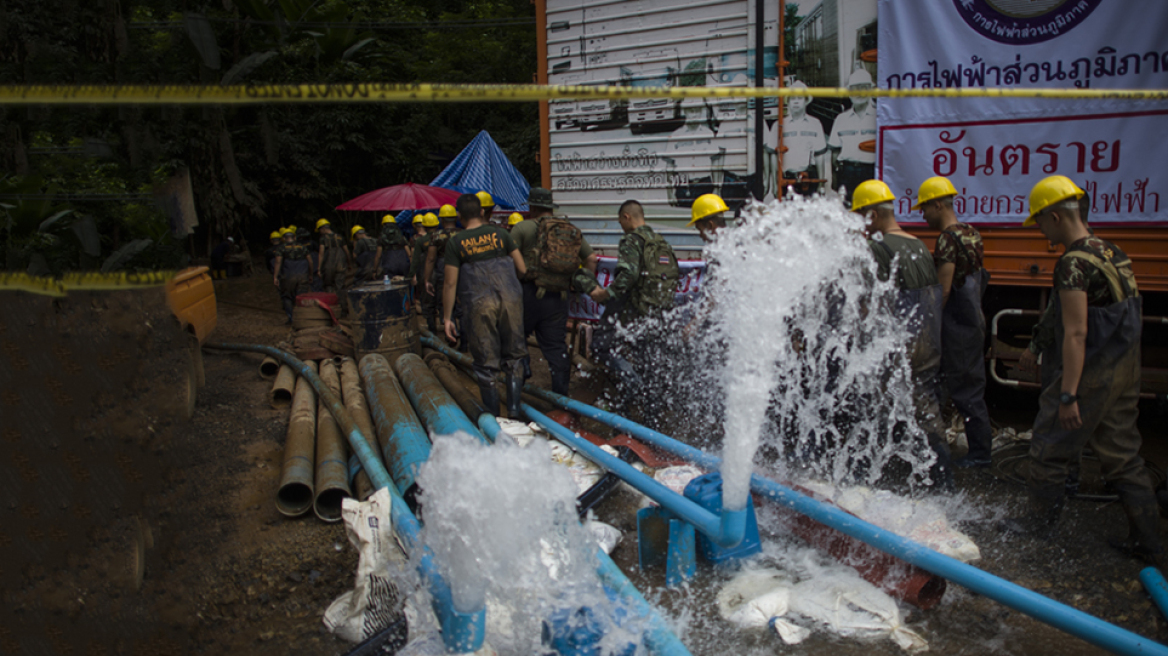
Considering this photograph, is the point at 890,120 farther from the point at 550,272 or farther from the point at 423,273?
the point at 423,273

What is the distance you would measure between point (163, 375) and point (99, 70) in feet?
2.66

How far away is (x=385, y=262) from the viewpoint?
461 inches

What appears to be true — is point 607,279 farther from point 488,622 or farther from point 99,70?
point 99,70

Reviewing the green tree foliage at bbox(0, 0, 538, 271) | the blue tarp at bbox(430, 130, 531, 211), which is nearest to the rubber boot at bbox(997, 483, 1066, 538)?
the green tree foliage at bbox(0, 0, 538, 271)

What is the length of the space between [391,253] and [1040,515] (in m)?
10.2

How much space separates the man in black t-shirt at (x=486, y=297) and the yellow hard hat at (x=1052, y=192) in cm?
346

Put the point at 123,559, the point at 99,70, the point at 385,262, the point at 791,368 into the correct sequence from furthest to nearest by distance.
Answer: the point at 385,262 → the point at 791,368 → the point at 99,70 → the point at 123,559

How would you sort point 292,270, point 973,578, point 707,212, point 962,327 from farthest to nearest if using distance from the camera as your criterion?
point 292,270 → point 707,212 → point 962,327 → point 973,578

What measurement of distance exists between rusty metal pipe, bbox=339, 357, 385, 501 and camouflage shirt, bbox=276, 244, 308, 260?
204 inches

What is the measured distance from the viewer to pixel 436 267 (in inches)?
386

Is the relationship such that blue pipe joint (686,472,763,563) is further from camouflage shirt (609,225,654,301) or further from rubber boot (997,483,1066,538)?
camouflage shirt (609,225,654,301)

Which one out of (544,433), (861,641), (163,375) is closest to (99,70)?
(163,375)

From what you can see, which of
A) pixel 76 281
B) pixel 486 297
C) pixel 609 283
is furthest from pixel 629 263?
pixel 76 281

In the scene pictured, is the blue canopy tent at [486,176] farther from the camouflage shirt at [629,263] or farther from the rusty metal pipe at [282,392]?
the camouflage shirt at [629,263]
